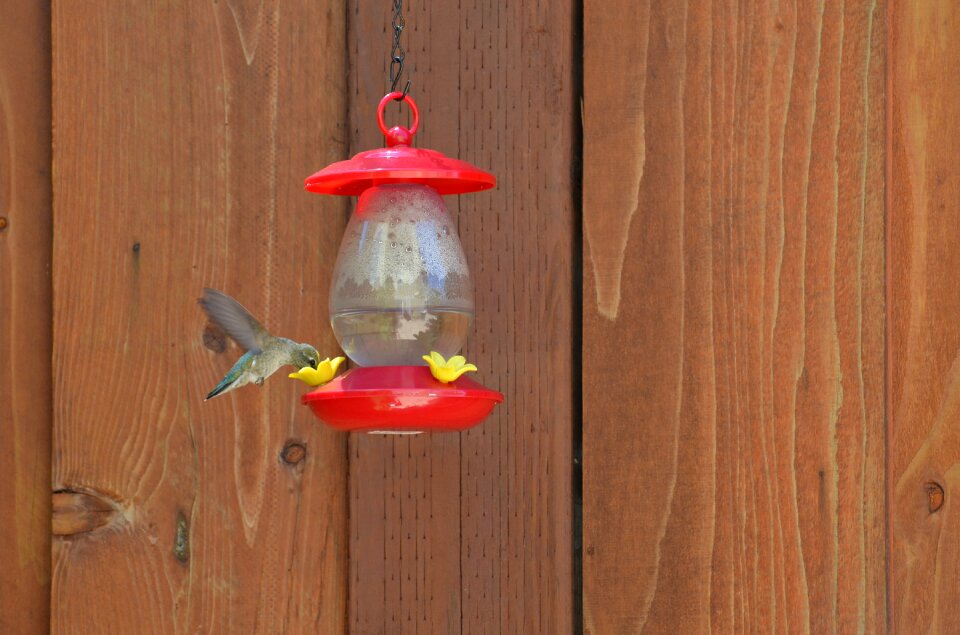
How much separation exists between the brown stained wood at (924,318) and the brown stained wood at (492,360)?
1.68 feet

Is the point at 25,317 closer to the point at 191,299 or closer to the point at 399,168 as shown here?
the point at 191,299

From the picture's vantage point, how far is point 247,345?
2.24m

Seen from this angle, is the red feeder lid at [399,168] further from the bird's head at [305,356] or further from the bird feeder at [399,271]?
the bird's head at [305,356]

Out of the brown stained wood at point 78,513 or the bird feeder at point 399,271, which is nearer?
the bird feeder at point 399,271

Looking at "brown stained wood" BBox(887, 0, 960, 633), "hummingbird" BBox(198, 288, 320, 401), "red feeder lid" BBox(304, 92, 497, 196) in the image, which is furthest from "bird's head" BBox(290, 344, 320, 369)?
"brown stained wood" BBox(887, 0, 960, 633)

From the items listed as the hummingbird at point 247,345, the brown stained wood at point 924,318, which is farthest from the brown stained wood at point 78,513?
the brown stained wood at point 924,318

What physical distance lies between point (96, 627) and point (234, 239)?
65cm

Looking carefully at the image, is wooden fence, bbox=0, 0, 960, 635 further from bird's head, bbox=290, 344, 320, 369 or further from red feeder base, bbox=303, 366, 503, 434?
red feeder base, bbox=303, 366, 503, 434

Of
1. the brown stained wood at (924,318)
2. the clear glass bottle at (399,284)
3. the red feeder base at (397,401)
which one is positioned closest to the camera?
the red feeder base at (397,401)

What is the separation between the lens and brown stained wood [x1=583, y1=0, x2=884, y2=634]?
7.63ft

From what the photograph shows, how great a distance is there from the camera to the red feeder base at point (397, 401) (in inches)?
77.7

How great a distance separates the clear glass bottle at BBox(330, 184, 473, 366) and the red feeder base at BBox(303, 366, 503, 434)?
14 cm

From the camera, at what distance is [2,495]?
2.37m

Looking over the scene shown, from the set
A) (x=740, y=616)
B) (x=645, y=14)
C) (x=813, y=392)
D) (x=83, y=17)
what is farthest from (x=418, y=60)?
(x=740, y=616)
